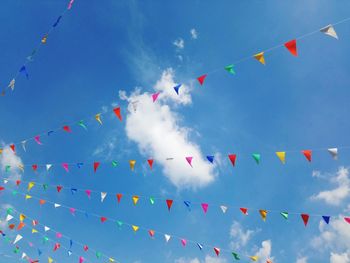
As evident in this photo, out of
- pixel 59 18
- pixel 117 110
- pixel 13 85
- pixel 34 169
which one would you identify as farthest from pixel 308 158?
pixel 34 169

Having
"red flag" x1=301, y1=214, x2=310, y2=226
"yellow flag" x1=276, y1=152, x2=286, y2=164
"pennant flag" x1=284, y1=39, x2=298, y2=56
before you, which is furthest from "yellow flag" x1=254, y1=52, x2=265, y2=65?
"red flag" x1=301, y1=214, x2=310, y2=226

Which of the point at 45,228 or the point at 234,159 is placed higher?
the point at 234,159

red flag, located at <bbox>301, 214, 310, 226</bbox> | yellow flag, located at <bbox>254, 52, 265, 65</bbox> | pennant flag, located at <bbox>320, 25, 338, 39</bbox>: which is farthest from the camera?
red flag, located at <bbox>301, 214, 310, 226</bbox>

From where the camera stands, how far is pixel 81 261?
16719 millimetres

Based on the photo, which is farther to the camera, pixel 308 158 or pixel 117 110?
pixel 117 110

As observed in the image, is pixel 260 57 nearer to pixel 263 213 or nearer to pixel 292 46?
pixel 292 46

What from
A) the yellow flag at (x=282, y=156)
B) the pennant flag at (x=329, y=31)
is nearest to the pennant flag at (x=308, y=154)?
the yellow flag at (x=282, y=156)

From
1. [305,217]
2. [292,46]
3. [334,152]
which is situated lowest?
[305,217]

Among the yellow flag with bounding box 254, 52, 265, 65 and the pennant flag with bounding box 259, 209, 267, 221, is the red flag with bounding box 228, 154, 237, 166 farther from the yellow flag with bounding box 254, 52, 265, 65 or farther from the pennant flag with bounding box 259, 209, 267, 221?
the yellow flag with bounding box 254, 52, 265, 65

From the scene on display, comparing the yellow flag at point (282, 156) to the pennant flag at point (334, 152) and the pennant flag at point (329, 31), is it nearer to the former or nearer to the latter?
the pennant flag at point (334, 152)

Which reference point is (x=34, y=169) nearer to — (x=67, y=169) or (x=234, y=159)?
(x=67, y=169)

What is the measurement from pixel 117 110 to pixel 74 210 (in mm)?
6692

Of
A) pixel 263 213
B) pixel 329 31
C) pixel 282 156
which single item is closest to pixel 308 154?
pixel 282 156

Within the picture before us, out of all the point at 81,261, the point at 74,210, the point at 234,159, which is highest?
the point at 234,159
